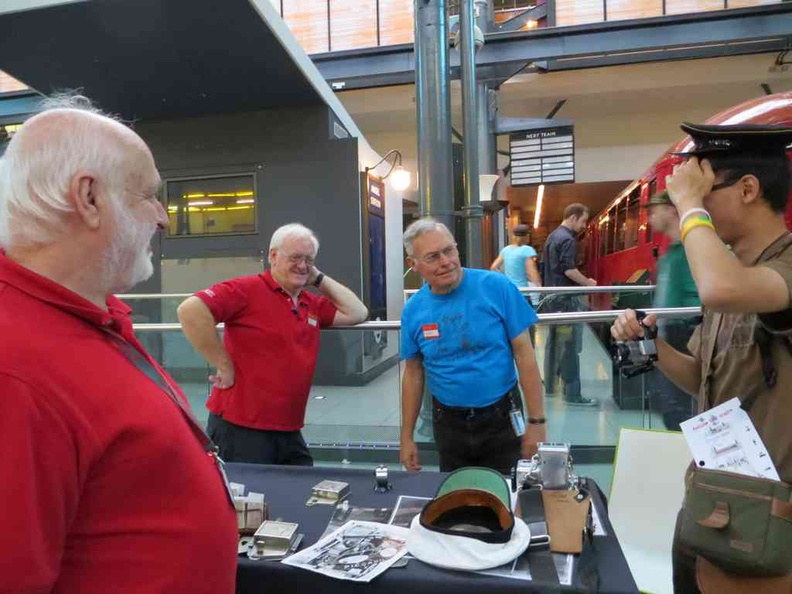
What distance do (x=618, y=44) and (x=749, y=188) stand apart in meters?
10.9

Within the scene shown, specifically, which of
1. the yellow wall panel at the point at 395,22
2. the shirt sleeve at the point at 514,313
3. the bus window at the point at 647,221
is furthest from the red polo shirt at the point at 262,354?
the yellow wall panel at the point at 395,22

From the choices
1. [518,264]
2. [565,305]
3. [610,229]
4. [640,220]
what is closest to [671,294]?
[565,305]

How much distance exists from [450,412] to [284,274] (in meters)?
1.13

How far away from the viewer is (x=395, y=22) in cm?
1162

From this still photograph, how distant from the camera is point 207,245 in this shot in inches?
317

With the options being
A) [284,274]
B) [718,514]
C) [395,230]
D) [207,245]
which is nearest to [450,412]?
[284,274]

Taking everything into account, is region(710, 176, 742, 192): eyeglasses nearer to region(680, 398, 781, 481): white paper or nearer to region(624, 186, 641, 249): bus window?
region(680, 398, 781, 481): white paper

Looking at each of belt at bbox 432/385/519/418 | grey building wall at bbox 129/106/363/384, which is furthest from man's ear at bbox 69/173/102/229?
grey building wall at bbox 129/106/363/384

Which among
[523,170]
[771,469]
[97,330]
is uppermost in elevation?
[523,170]

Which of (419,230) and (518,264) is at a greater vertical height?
(419,230)

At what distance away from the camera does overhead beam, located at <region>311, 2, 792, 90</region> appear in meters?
10.2

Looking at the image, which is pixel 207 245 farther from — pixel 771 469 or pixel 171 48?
pixel 771 469

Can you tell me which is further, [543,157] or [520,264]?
[543,157]

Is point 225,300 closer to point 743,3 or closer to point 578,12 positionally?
point 578,12
